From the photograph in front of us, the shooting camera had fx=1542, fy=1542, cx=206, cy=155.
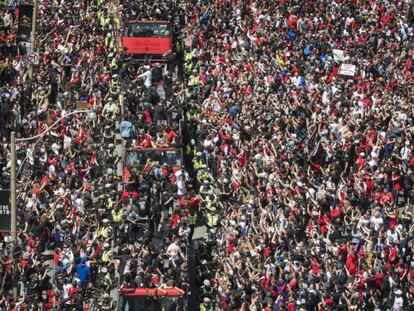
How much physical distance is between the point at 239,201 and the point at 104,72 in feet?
36.4

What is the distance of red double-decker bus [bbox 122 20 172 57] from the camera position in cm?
5800

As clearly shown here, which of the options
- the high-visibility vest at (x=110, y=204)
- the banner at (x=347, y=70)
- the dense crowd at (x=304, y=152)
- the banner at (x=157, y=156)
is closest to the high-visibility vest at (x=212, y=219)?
the dense crowd at (x=304, y=152)

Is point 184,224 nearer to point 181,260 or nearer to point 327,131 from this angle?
point 181,260

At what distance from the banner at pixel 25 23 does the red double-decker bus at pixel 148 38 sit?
487 cm

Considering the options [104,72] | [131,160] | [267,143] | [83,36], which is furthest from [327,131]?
[83,36]

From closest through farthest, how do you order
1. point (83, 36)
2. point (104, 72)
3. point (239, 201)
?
point (239, 201), point (104, 72), point (83, 36)

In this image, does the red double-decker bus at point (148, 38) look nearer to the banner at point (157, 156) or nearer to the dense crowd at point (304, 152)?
the dense crowd at point (304, 152)

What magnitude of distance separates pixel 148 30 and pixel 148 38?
478 mm

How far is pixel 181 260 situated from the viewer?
42.2 meters

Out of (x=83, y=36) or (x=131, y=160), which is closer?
(x=131, y=160)

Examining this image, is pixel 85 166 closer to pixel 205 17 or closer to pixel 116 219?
pixel 116 219

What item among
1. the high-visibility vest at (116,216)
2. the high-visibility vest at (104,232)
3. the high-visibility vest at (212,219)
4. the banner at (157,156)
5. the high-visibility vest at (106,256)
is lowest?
the high-visibility vest at (106,256)

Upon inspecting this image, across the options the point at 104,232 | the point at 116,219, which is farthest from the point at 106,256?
the point at 116,219

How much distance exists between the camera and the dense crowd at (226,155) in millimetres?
41344
